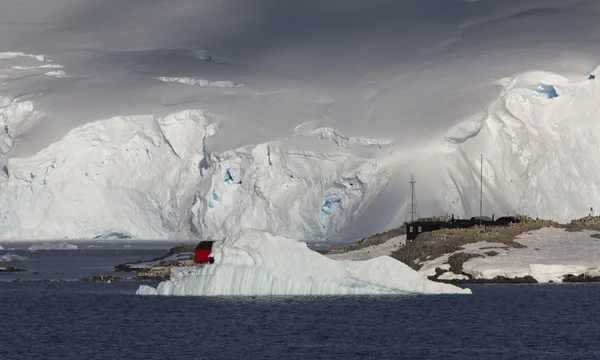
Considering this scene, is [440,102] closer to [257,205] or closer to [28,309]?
[257,205]

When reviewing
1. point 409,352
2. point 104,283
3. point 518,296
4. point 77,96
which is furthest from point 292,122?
point 409,352

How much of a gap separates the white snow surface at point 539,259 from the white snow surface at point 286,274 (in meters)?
10.4

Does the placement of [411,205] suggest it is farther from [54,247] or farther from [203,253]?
[203,253]

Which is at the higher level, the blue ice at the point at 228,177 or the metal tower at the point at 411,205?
the blue ice at the point at 228,177

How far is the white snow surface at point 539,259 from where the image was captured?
87.4 meters

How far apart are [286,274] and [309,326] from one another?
40.7 feet

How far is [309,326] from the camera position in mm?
63406

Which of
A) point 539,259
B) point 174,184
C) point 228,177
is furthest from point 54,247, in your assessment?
point 539,259

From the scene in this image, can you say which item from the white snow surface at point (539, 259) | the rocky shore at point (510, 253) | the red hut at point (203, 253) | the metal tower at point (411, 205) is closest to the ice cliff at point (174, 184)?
the metal tower at point (411, 205)

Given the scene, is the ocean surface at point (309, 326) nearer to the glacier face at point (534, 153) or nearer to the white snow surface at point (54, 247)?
the glacier face at point (534, 153)

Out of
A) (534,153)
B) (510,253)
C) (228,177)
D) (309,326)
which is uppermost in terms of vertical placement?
(534,153)

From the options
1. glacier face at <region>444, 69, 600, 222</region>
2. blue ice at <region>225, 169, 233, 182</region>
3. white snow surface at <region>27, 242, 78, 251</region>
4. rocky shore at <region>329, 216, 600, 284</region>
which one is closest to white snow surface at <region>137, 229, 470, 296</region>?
rocky shore at <region>329, 216, 600, 284</region>

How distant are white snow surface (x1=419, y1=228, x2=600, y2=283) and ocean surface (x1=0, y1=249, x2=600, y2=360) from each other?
2844 millimetres

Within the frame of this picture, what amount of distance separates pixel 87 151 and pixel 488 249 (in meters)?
88.9
